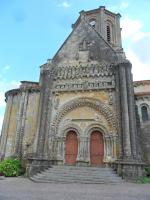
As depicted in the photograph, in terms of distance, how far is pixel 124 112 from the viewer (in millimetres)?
16312

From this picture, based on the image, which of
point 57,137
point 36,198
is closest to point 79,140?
point 57,137

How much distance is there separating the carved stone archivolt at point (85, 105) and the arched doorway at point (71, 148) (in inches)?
52.3

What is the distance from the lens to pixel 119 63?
18266 mm

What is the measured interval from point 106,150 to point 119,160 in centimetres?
183

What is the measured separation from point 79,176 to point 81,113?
6225mm

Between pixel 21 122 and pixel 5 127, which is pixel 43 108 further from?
pixel 5 127

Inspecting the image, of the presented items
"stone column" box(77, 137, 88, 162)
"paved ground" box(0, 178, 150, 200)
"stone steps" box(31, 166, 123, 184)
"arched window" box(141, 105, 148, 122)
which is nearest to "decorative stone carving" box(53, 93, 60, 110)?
"stone column" box(77, 137, 88, 162)

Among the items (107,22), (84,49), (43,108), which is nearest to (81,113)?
(43,108)

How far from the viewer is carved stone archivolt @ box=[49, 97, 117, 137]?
56.9ft

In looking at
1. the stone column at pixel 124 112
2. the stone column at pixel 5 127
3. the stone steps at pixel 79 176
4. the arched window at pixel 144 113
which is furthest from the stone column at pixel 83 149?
the stone column at pixel 5 127

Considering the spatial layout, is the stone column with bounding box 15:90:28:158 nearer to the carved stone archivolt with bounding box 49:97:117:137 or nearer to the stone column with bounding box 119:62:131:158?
the carved stone archivolt with bounding box 49:97:117:137

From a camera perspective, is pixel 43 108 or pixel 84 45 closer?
pixel 43 108

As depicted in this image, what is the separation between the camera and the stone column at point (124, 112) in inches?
601

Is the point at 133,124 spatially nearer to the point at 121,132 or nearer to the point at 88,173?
the point at 121,132
